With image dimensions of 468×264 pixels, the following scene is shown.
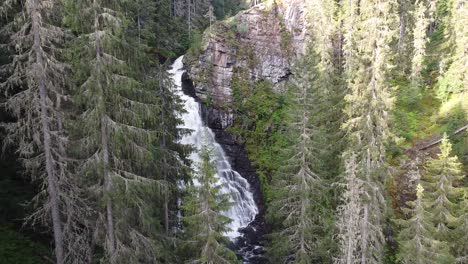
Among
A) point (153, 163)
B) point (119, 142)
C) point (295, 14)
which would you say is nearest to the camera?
point (119, 142)

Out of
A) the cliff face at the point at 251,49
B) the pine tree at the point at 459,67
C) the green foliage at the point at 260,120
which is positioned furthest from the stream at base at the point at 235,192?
the pine tree at the point at 459,67

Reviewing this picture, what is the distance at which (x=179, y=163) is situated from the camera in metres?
17.8

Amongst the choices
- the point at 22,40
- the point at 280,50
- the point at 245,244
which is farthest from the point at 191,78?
the point at 22,40

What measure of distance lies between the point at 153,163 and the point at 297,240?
8740 mm

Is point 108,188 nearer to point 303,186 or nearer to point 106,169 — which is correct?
point 106,169

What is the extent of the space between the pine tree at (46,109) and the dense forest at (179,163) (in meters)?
0.06

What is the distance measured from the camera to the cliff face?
37125 millimetres

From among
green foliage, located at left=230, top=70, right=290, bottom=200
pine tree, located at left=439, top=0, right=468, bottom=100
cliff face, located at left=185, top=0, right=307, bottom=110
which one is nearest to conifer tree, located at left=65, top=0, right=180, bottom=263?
green foliage, located at left=230, top=70, right=290, bottom=200

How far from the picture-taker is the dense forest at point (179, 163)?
13.1 meters

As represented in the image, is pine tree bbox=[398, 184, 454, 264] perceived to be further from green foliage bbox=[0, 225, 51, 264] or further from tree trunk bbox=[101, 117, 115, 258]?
green foliage bbox=[0, 225, 51, 264]

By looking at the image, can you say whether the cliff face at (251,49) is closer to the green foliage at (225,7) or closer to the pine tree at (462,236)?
the pine tree at (462,236)

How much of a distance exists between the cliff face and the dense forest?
595 cm

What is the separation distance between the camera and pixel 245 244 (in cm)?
2653

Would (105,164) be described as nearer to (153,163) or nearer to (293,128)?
(153,163)
